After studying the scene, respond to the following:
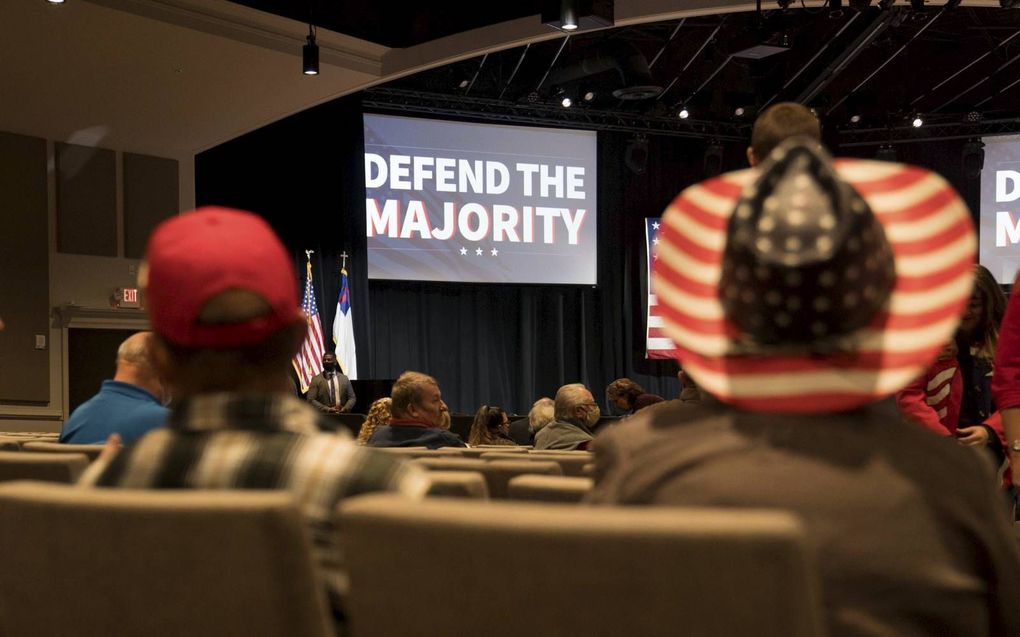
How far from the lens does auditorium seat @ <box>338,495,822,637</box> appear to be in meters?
0.75

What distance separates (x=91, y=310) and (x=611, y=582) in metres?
9.92

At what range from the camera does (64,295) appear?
32.4 ft

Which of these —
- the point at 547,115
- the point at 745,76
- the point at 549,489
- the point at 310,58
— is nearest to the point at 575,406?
the point at 549,489

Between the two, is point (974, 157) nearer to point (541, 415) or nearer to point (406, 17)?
point (406, 17)

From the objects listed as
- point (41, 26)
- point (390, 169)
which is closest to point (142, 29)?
point (41, 26)

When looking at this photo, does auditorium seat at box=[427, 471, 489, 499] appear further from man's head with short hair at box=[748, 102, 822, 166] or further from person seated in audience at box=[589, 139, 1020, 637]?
man's head with short hair at box=[748, 102, 822, 166]

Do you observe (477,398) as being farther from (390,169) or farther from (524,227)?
(390,169)

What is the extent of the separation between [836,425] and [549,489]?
2.32 ft

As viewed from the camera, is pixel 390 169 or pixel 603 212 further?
pixel 603 212

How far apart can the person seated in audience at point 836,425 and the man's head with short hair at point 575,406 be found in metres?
3.93

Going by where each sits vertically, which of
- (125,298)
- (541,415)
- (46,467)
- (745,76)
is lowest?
(541,415)

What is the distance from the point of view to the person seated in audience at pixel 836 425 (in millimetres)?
967

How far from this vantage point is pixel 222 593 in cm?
95

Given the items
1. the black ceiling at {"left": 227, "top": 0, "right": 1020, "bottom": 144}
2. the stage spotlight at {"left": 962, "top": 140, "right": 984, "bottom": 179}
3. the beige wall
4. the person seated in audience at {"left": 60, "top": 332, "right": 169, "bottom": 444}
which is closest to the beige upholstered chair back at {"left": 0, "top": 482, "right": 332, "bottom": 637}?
the person seated in audience at {"left": 60, "top": 332, "right": 169, "bottom": 444}
